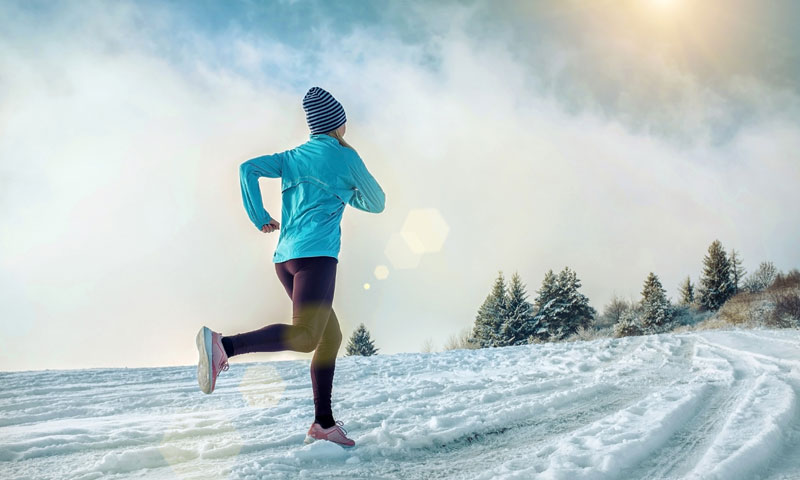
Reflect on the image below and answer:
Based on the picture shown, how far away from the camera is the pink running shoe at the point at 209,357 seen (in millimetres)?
2188

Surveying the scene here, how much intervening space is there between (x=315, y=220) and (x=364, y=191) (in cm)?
34

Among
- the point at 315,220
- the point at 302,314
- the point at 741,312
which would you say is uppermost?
the point at 315,220

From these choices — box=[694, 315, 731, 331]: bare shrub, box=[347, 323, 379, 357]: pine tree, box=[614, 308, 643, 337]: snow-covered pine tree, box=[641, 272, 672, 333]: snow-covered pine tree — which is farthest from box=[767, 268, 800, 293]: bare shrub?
box=[347, 323, 379, 357]: pine tree

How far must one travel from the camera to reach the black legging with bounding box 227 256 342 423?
2.30 metres

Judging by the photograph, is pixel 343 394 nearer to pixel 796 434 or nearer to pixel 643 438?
pixel 643 438

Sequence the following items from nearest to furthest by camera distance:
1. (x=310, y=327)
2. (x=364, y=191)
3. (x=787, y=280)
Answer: (x=310, y=327) < (x=364, y=191) < (x=787, y=280)

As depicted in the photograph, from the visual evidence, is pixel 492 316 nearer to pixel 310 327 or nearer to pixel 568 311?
pixel 568 311

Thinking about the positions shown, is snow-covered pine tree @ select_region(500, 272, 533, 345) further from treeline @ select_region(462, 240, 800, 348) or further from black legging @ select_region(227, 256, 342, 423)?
black legging @ select_region(227, 256, 342, 423)

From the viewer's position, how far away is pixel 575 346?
7.87 m

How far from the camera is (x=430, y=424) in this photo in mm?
2875

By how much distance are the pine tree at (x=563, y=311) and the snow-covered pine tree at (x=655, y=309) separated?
9.31ft

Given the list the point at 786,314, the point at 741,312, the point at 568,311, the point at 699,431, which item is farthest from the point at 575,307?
the point at 699,431

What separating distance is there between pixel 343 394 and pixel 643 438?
9.00 feet

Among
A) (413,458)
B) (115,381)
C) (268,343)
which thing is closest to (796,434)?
(413,458)
